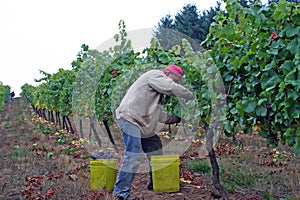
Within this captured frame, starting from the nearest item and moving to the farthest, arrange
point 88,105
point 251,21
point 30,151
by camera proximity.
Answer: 1. point 251,21
2. point 30,151
3. point 88,105

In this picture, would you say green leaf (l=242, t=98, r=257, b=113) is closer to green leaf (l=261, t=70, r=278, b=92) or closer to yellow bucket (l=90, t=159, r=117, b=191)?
green leaf (l=261, t=70, r=278, b=92)

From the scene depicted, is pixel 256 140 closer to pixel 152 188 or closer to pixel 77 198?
pixel 152 188

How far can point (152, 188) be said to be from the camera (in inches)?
201

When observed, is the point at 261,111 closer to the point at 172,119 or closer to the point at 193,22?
the point at 172,119

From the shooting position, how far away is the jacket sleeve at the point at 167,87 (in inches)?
165

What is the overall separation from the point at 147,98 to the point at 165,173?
1087mm

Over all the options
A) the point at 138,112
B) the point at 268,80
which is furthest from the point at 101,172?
the point at 268,80

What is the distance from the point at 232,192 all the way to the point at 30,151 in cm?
566

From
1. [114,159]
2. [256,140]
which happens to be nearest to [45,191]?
[114,159]

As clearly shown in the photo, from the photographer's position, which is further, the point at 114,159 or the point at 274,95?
the point at 114,159

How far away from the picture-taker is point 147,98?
4.40 m

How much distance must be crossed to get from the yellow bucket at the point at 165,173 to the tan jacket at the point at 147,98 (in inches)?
18.2

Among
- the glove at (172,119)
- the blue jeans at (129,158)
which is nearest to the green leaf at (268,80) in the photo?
the blue jeans at (129,158)

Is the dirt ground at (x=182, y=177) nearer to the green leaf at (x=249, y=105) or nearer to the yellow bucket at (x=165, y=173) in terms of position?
the yellow bucket at (x=165, y=173)
